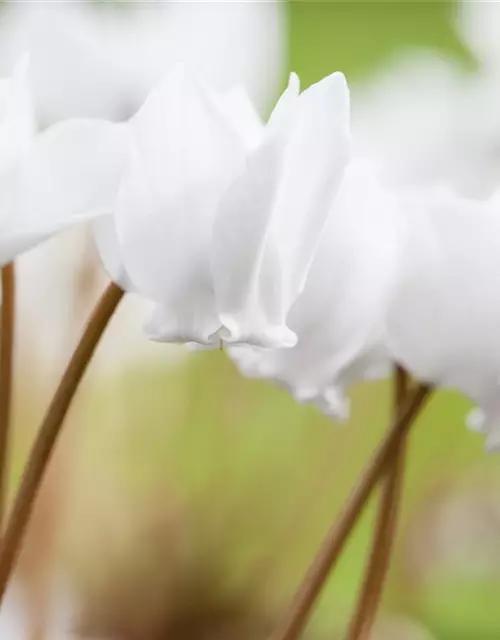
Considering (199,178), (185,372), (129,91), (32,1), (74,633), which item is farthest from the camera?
(185,372)

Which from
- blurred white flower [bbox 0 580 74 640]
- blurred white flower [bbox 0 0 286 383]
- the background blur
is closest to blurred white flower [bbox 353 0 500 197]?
the background blur

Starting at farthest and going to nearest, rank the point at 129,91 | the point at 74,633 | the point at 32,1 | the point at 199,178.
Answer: the point at 32,1 → the point at 74,633 → the point at 129,91 → the point at 199,178

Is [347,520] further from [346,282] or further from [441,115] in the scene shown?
[441,115]

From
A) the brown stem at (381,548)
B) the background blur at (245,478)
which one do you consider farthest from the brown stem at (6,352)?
the background blur at (245,478)

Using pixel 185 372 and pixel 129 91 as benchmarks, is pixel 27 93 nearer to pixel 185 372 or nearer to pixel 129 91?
pixel 129 91

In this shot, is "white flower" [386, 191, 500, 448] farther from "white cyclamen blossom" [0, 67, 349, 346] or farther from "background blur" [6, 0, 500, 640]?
"background blur" [6, 0, 500, 640]

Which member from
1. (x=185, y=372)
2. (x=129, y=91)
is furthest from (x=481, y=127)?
(x=185, y=372)
